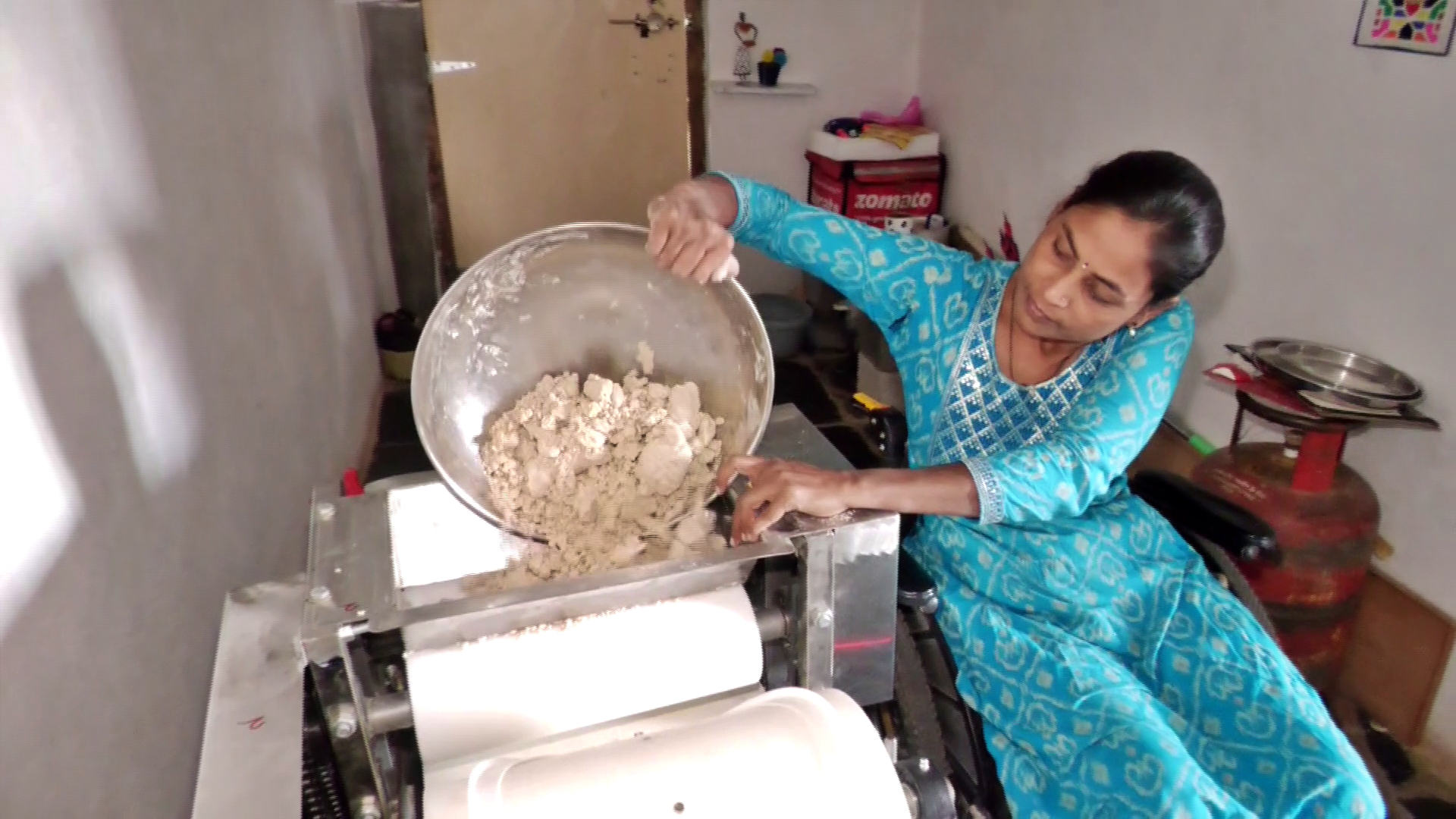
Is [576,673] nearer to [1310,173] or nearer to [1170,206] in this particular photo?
[1170,206]

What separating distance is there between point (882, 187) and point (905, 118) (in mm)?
401

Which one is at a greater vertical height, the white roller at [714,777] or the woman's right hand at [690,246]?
the woman's right hand at [690,246]

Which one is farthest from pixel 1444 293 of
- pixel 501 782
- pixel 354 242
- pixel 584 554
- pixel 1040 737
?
pixel 354 242

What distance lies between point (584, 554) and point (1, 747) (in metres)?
0.50

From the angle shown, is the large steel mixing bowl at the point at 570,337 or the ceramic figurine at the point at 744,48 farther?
the ceramic figurine at the point at 744,48

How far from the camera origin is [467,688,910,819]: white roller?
25.8 inches

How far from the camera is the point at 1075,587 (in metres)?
1.20

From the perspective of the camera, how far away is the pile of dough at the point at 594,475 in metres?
1.00

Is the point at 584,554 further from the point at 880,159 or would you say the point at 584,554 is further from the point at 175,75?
the point at 880,159

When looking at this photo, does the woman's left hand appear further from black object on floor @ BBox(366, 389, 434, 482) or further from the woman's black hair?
black object on floor @ BBox(366, 389, 434, 482)

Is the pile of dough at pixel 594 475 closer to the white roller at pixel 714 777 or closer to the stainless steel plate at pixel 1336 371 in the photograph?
the white roller at pixel 714 777

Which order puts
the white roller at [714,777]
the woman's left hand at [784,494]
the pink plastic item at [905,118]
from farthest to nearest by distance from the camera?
1. the pink plastic item at [905,118]
2. the woman's left hand at [784,494]
3. the white roller at [714,777]

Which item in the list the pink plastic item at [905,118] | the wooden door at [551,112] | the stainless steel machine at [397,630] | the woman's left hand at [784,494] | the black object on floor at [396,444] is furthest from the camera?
the pink plastic item at [905,118]

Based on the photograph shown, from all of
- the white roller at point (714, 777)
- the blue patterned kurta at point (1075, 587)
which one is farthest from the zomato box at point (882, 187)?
the white roller at point (714, 777)
